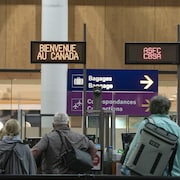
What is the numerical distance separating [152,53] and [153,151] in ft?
16.2

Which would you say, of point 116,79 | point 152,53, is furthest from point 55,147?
point 116,79

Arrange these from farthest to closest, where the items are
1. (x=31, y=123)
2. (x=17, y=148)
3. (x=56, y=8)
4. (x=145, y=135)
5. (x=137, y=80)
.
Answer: (x=56, y=8), (x=137, y=80), (x=31, y=123), (x=17, y=148), (x=145, y=135)

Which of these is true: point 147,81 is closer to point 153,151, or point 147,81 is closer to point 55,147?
point 55,147

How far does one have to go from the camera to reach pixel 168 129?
202 inches

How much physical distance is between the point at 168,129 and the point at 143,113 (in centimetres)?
1079

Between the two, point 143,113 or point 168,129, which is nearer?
point 168,129

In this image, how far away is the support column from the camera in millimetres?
16031

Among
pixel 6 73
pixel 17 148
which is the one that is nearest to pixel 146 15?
pixel 6 73

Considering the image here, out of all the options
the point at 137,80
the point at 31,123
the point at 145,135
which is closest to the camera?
the point at 145,135

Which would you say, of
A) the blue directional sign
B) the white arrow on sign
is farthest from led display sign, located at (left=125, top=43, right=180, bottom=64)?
the white arrow on sign

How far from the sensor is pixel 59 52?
10305 mm

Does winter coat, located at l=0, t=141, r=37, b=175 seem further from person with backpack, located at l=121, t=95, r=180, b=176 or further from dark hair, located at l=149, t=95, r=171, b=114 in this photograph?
dark hair, located at l=149, t=95, r=171, b=114

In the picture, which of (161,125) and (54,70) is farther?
(54,70)

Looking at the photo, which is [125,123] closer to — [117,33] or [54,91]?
[54,91]
